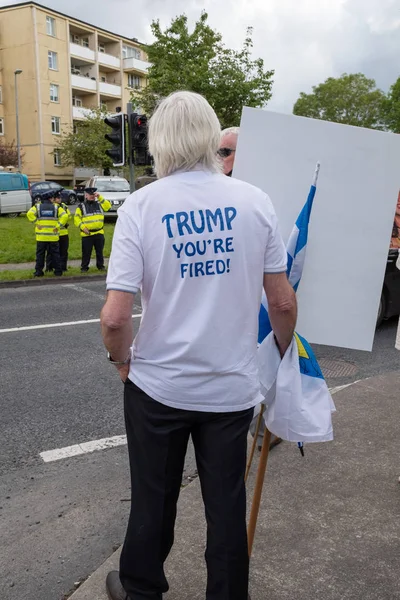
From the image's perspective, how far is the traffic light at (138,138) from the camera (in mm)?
12672

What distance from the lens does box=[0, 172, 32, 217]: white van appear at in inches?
1007

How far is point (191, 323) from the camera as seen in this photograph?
192cm

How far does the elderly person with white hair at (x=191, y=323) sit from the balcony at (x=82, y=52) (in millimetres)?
52864

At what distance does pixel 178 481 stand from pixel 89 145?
43398 mm

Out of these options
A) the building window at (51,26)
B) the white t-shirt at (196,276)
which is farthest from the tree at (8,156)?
the white t-shirt at (196,276)

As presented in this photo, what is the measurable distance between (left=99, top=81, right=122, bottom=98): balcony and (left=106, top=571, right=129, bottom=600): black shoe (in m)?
54.5

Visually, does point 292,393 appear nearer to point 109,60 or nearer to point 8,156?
point 8,156

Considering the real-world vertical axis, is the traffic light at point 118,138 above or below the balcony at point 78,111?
below

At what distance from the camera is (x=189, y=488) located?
10.8ft

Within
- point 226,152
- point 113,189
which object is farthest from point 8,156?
point 226,152

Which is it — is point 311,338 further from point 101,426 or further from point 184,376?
point 101,426

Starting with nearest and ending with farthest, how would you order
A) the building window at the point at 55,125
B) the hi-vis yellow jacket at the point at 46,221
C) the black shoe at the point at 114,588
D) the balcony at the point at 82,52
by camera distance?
the black shoe at the point at 114,588 < the hi-vis yellow jacket at the point at 46,221 < the building window at the point at 55,125 < the balcony at the point at 82,52

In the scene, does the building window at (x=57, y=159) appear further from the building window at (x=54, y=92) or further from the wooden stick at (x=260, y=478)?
the wooden stick at (x=260, y=478)

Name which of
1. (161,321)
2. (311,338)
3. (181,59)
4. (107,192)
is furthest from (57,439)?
(181,59)
